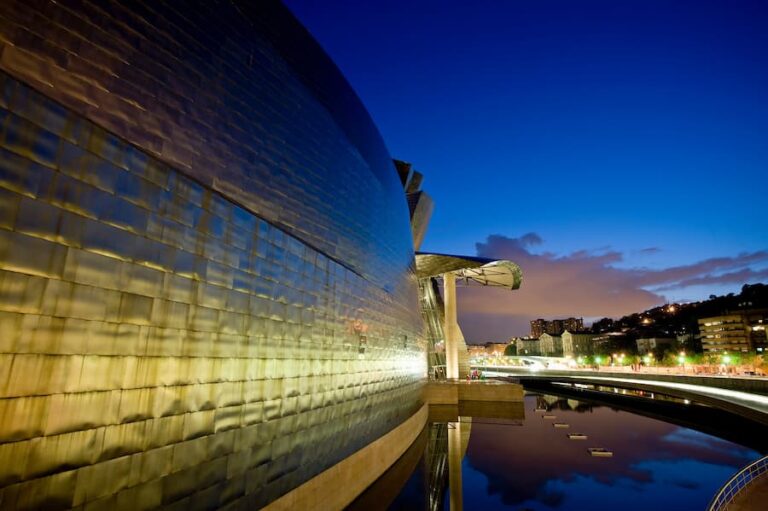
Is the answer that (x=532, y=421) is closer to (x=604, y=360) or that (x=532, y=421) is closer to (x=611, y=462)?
(x=611, y=462)

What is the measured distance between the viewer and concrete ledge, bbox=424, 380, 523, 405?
106 feet

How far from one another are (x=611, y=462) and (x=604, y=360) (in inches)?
3902

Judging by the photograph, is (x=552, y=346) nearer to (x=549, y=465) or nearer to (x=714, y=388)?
(x=714, y=388)

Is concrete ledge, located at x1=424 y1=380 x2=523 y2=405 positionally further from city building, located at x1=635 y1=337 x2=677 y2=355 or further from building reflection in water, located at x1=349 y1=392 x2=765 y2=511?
city building, located at x1=635 y1=337 x2=677 y2=355

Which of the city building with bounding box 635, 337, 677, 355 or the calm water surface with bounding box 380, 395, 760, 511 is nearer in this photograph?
the calm water surface with bounding box 380, 395, 760, 511

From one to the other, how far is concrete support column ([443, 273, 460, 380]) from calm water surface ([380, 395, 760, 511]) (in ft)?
29.7

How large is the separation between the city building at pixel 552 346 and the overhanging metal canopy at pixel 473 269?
471 feet

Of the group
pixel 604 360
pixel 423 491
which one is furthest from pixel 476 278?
pixel 604 360

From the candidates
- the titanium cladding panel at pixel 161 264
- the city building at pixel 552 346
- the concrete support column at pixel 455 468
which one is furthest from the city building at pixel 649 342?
the titanium cladding panel at pixel 161 264

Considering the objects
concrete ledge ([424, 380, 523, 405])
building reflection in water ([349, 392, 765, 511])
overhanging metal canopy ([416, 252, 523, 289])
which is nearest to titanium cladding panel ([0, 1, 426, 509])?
building reflection in water ([349, 392, 765, 511])

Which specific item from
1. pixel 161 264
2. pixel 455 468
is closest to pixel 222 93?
pixel 161 264

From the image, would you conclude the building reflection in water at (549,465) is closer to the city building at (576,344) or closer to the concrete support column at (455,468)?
the concrete support column at (455,468)

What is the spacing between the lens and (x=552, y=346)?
174250mm

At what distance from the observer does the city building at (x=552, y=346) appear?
557ft
